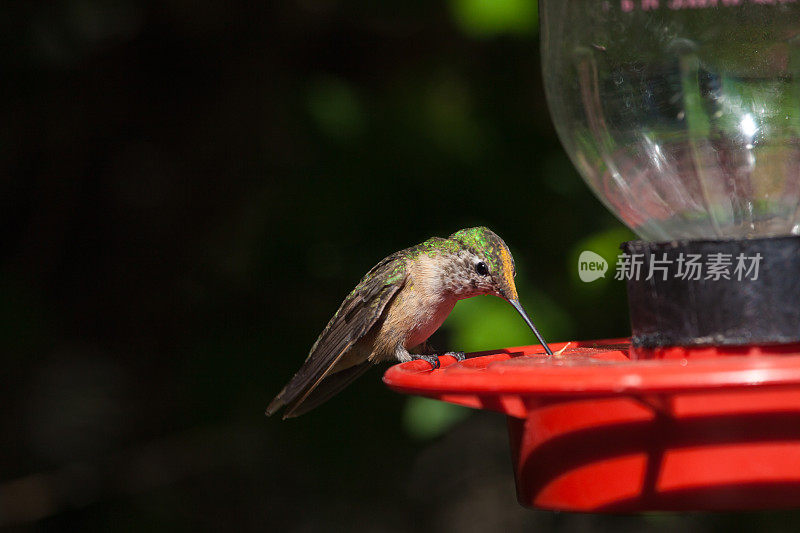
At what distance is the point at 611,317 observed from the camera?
3209mm

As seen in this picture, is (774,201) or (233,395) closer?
(774,201)

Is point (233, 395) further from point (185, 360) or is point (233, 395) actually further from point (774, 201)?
point (774, 201)

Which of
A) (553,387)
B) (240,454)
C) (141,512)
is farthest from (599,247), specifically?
(141,512)

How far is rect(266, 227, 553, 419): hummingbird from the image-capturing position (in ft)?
10.4

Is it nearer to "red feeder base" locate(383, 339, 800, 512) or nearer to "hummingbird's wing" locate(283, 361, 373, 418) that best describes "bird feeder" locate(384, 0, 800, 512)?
"red feeder base" locate(383, 339, 800, 512)

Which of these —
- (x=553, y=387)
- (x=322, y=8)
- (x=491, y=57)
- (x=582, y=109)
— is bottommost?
(x=553, y=387)

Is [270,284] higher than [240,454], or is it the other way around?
[270,284]

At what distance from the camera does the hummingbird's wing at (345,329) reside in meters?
2.98

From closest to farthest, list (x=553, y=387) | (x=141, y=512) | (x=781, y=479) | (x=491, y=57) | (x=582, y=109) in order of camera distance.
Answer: (x=553, y=387), (x=781, y=479), (x=582, y=109), (x=491, y=57), (x=141, y=512)

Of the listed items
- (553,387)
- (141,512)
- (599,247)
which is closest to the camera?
(553,387)

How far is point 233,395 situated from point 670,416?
2.27 m

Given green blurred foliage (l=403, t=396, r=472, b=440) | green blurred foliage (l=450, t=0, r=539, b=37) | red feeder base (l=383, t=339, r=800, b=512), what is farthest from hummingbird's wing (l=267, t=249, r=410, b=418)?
red feeder base (l=383, t=339, r=800, b=512)

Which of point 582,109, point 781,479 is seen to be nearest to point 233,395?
point 582,109

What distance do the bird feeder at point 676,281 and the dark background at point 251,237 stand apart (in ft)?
2.12
